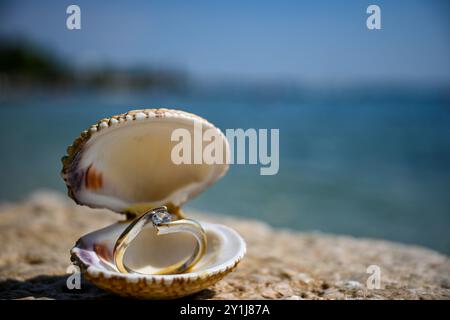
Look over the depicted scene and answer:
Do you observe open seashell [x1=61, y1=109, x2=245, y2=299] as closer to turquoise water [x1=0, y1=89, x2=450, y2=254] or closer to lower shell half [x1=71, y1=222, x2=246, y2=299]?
lower shell half [x1=71, y1=222, x2=246, y2=299]

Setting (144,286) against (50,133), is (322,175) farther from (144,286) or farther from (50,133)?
(50,133)

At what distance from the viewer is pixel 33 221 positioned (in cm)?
333

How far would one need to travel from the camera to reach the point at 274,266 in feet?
7.73

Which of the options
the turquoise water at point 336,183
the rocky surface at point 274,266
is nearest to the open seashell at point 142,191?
the rocky surface at point 274,266

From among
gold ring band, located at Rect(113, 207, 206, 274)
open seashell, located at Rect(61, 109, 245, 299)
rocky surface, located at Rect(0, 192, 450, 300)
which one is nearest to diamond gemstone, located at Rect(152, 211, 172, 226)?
gold ring band, located at Rect(113, 207, 206, 274)

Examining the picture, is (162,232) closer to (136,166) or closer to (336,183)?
(136,166)

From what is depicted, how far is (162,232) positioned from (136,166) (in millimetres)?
443

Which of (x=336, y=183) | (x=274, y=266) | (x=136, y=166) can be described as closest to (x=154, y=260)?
(x=136, y=166)

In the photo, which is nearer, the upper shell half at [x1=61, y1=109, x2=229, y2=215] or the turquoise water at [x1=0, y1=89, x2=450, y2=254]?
the upper shell half at [x1=61, y1=109, x2=229, y2=215]

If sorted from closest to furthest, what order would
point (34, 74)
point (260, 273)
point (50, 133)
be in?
1. point (260, 273)
2. point (50, 133)
3. point (34, 74)

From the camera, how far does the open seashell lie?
1609mm

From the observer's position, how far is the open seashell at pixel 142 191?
63.4 inches
